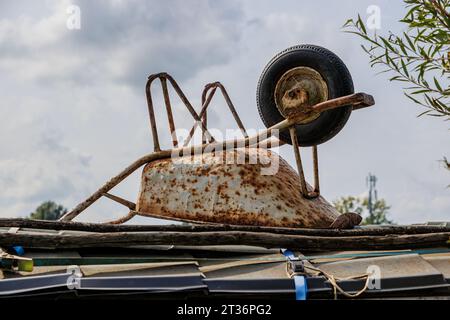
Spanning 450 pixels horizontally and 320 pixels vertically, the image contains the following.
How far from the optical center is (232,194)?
5.18 meters

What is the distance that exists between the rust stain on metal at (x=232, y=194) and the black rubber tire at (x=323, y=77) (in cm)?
33

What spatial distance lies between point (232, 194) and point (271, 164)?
52cm

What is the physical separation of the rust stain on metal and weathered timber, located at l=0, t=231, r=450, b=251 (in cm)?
103

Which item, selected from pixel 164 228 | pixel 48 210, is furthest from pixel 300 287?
pixel 48 210

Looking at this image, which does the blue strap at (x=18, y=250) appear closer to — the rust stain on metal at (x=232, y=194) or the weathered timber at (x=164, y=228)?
the weathered timber at (x=164, y=228)

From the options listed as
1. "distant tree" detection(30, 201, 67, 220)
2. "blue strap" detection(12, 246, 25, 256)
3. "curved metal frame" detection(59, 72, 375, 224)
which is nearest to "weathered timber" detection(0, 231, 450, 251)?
"blue strap" detection(12, 246, 25, 256)

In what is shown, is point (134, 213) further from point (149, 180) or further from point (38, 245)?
point (38, 245)

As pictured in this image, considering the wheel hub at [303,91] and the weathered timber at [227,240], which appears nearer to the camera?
the weathered timber at [227,240]

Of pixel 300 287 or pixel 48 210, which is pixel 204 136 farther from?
pixel 48 210

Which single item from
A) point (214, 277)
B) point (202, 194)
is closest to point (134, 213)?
point (202, 194)

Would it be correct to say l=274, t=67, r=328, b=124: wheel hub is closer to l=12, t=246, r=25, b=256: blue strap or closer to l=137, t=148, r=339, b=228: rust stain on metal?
l=137, t=148, r=339, b=228: rust stain on metal

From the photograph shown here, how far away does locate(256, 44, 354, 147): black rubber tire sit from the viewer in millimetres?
5402

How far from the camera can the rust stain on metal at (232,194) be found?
512 cm

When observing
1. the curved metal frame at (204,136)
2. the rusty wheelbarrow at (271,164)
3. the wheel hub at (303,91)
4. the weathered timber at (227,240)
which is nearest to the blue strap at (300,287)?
the weathered timber at (227,240)
